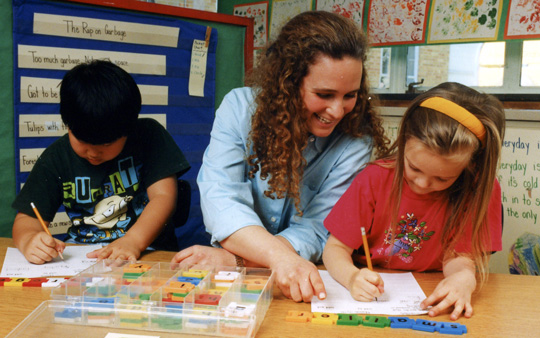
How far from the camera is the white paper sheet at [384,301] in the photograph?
84 centimetres

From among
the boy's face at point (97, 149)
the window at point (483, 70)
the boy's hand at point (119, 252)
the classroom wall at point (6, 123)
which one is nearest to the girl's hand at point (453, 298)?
the boy's hand at point (119, 252)

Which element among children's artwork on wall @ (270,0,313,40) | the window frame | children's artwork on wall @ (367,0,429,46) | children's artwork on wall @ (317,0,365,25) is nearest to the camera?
the window frame

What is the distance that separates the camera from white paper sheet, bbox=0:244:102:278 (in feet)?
3.28

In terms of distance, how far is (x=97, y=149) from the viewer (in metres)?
1.26

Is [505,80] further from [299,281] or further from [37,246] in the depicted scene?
[37,246]

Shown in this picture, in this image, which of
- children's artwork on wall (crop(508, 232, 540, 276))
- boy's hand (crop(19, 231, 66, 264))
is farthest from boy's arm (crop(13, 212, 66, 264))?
children's artwork on wall (crop(508, 232, 540, 276))

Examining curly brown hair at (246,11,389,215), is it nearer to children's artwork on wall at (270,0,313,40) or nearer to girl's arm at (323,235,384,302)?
girl's arm at (323,235,384,302)

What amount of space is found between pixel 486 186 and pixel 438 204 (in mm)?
119

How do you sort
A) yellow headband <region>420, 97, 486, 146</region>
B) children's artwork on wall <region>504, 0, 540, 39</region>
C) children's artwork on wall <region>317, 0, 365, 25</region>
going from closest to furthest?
yellow headband <region>420, 97, 486, 146</region>
children's artwork on wall <region>504, 0, 540, 39</region>
children's artwork on wall <region>317, 0, 365, 25</region>

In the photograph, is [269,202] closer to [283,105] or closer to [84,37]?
[283,105]

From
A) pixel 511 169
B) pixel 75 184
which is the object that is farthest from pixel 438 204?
pixel 75 184

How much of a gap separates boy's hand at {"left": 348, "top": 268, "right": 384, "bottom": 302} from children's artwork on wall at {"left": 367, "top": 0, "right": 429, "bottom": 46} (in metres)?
1.51

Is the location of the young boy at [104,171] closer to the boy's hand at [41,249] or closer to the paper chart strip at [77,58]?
the boy's hand at [41,249]

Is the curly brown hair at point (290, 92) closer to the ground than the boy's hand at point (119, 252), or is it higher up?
higher up
